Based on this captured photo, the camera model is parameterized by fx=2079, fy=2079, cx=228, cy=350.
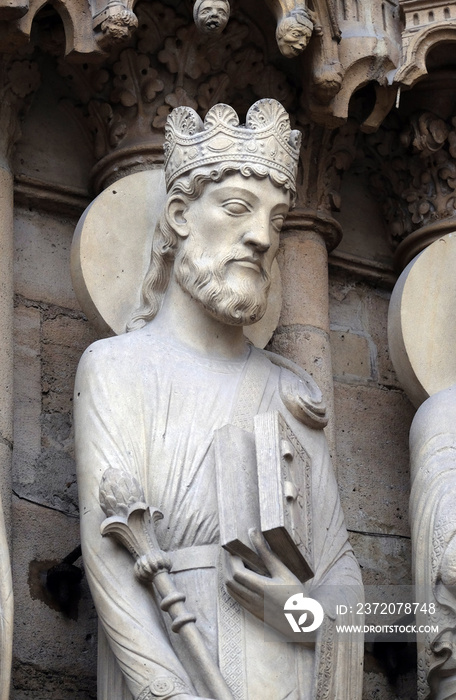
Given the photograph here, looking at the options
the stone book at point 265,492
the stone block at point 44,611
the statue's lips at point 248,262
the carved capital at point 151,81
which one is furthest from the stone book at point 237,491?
the carved capital at point 151,81

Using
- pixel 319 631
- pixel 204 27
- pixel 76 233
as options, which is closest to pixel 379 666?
pixel 319 631

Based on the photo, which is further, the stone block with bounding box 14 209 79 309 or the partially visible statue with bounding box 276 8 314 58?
the stone block with bounding box 14 209 79 309

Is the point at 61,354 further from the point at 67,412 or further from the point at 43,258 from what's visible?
the point at 43,258

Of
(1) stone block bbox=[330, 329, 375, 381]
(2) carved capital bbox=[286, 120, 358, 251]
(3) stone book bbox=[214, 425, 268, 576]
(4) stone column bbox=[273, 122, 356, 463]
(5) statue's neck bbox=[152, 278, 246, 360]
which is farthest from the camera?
(1) stone block bbox=[330, 329, 375, 381]

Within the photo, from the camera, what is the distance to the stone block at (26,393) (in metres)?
5.66

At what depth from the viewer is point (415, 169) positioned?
20.8 feet

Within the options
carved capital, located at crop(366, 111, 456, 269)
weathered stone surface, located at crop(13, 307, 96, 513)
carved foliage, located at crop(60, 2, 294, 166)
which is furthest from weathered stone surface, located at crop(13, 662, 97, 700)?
carved capital, located at crop(366, 111, 456, 269)

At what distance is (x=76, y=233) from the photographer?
18.8 feet

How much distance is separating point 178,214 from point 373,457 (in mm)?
1120

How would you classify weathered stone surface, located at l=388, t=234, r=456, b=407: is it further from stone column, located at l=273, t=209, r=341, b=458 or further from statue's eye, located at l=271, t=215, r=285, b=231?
statue's eye, located at l=271, t=215, r=285, b=231

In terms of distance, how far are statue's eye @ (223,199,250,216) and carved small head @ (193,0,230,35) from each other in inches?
23.7

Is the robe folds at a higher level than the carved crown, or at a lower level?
lower

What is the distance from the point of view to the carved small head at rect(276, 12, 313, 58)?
5.75 m

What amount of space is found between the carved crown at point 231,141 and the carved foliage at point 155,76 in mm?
443
